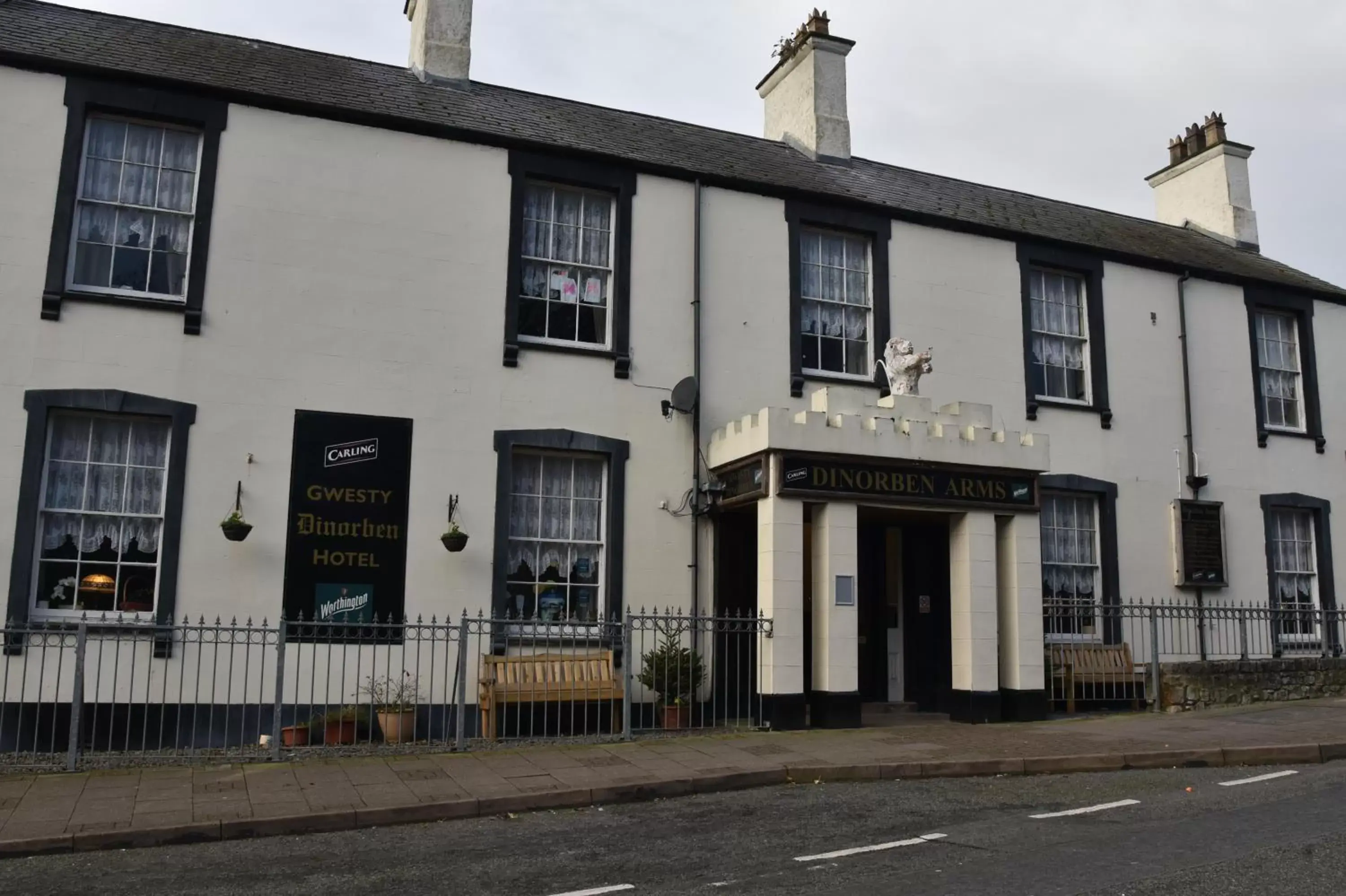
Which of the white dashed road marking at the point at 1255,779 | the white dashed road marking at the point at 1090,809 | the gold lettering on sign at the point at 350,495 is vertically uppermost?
the gold lettering on sign at the point at 350,495

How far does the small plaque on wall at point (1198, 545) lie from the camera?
684 inches

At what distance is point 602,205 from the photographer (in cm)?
1498

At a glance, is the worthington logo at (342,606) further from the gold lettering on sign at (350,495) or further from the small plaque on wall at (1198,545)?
the small plaque on wall at (1198,545)

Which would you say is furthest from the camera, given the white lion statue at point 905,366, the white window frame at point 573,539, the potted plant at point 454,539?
the white lion statue at point 905,366

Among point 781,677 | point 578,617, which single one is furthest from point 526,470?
point 781,677

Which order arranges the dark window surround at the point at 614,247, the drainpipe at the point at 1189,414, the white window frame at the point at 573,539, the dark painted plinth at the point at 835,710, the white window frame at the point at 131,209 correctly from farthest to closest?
A: 1. the drainpipe at the point at 1189,414
2. the dark window surround at the point at 614,247
3. the white window frame at the point at 573,539
4. the dark painted plinth at the point at 835,710
5. the white window frame at the point at 131,209

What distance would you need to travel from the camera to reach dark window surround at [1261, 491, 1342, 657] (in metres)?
18.3

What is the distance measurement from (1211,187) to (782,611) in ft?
47.8

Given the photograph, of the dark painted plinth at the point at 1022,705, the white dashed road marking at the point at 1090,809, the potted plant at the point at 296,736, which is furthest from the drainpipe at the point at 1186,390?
the potted plant at the point at 296,736

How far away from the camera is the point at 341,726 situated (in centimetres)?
1194

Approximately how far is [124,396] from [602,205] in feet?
20.7

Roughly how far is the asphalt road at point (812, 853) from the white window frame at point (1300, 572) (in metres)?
9.61

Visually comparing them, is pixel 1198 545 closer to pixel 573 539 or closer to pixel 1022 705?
pixel 1022 705

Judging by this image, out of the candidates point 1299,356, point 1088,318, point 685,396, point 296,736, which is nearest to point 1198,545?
point 1088,318
